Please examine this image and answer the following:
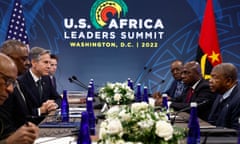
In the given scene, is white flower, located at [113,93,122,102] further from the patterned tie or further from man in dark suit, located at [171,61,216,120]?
the patterned tie

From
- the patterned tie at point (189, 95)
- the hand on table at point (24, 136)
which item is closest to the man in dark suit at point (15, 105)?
the hand on table at point (24, 136)

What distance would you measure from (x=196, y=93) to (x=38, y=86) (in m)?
1.80

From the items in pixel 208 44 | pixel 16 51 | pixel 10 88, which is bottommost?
pixel 10 88

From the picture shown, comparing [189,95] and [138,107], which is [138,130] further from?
[189,95]

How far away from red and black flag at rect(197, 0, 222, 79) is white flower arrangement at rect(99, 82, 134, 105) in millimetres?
3270

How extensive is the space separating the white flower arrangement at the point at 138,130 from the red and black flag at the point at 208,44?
5500mm

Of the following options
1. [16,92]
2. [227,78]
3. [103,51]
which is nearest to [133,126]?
[16,92]

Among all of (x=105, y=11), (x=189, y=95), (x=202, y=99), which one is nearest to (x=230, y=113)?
(x=202, y=99)

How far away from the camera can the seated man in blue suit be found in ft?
12.2

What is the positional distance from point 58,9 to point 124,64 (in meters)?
1.47

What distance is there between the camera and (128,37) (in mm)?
7172

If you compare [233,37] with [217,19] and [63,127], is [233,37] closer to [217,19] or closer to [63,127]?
[217,19]

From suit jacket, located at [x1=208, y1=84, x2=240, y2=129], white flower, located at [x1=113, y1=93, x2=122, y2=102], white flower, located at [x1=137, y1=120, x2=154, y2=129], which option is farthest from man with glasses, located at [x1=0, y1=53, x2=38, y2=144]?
suit jacket, located at [x1=208, y1=84, x2=240, y2=129]

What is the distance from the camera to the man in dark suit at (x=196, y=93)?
454 centimetres
